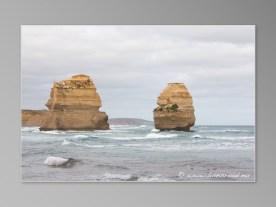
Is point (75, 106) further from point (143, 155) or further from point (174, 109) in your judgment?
point (174, 109)

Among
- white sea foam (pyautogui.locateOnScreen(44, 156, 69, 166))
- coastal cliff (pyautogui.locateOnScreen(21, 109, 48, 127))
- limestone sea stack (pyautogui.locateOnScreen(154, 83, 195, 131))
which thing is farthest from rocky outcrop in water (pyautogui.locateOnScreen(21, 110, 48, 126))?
limestone sea stack (pyautogui.locateOnScreen(154, 83, 195, 131))

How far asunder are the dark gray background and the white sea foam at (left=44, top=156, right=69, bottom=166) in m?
0.18

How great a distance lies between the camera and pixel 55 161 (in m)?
5.02

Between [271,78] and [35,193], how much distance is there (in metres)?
2.17

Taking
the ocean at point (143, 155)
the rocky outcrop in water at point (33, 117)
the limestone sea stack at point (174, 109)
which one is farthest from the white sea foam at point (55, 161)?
the limestone sea stack at point (174, 109)

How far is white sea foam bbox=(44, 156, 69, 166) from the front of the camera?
5020mm

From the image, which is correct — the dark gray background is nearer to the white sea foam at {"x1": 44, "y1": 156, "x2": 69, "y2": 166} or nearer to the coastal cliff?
the coastal cliff

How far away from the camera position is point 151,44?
505cm

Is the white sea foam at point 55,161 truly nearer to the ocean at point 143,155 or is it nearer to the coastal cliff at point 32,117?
the ocean at point 143,155

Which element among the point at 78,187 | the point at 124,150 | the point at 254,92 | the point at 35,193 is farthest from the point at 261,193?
the point at 35,193

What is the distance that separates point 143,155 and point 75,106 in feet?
2.29
